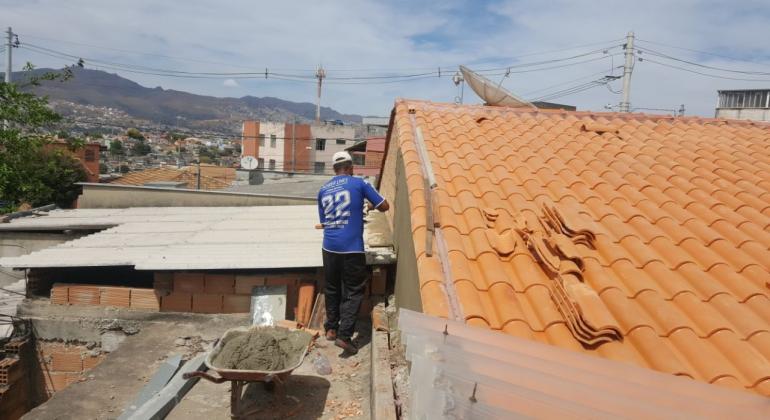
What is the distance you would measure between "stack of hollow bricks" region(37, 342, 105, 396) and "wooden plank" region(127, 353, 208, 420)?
1.89 metres

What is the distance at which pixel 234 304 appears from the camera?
5.54m

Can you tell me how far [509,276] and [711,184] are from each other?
3.07 metres

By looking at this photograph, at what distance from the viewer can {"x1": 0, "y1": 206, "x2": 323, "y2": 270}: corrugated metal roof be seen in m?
5.40

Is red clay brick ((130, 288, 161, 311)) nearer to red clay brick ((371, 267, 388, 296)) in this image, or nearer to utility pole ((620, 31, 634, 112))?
red clay brick ((371, 267, 388, 296))

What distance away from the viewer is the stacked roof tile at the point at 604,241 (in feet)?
8.64

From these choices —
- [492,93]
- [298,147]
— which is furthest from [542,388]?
[298,147]

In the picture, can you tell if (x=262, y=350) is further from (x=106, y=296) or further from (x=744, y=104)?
(x=744, y=104)

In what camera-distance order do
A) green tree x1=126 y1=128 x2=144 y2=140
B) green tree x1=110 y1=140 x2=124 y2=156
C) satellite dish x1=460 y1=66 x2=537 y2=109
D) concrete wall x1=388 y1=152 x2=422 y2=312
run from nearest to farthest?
concrete wall x1=388 y1=152 x2=422 y2=312 → satellite dish x1=460 y1=66 x2=537 y2=109 → green tree x1=110 y1=140 x2=124 y2=156 → green tree x1=126 y1=128 x2=144 y2=140

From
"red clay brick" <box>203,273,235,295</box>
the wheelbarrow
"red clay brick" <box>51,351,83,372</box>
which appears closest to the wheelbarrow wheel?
the wheelbarrow

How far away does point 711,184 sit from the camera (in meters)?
4.90

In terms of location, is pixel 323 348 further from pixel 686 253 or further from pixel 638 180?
pixel 638 180

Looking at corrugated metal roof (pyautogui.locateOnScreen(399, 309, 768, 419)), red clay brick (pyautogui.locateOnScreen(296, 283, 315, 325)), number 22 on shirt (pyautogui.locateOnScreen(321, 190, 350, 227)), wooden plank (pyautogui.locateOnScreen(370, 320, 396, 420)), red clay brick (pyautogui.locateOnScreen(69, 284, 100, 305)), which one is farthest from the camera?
red clay brick (pyautogui.locateOnScreen(69, 284, 100, 305))

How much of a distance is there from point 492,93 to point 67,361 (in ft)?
23.5

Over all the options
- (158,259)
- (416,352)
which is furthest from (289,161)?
(416,352)
